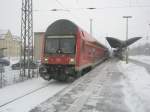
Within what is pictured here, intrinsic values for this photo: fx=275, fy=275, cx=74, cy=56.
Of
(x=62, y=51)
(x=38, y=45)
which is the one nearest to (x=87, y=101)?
(x=62, y=51)

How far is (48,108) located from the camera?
8.80m

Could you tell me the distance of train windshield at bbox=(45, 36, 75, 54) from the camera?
15.7 m

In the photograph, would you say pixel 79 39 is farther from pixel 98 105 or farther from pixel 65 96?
pixel 98 105

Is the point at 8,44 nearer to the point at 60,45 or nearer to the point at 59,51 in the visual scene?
the point at 60,45

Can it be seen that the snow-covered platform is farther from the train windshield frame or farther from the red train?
the train windshield frame

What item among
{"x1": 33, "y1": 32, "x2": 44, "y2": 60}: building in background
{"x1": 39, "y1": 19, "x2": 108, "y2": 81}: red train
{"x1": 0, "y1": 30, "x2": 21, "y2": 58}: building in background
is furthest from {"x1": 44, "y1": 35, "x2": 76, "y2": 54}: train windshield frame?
{"x1": 0, "y1": 30, "x2": 21, "y2": 58}: building in background

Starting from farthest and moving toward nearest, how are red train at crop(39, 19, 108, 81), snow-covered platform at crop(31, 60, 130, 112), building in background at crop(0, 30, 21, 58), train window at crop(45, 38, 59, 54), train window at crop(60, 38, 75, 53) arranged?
building in background at crop(0, 30, 21, 58)
train window at crop(45, 38, 59, 54)
train window at crop(60, 38, 75, 53)
red train at crop(39, 19, 108, 81)
snow-covered platform at crop(31, 60, 130, 112)

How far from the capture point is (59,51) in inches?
623

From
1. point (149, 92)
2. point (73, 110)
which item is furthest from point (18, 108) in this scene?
point (149, 92)

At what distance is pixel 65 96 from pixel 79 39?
5611 mm

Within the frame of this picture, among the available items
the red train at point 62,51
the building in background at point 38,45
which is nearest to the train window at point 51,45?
the red train at point 62,51

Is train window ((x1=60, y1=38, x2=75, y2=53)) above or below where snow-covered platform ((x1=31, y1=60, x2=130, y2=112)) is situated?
above

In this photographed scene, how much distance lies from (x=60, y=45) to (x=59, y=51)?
370mm

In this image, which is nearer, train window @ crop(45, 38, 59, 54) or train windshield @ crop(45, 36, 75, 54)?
train windshield @ crop(45, 36, 75, 54)
